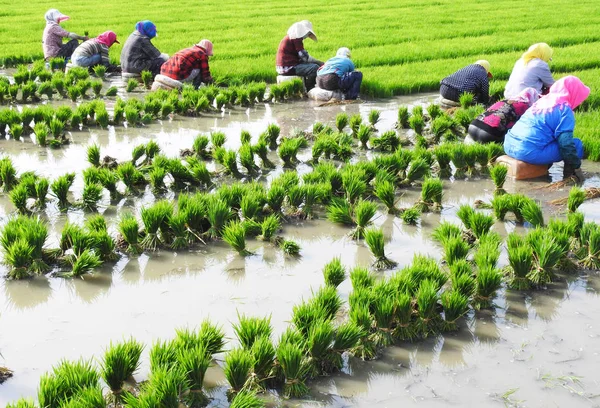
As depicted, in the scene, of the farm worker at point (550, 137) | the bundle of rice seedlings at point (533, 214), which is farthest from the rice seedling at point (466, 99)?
the bundle of rice seedlings at point (533, 214)

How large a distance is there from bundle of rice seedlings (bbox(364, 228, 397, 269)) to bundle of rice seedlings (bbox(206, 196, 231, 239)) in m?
1.06

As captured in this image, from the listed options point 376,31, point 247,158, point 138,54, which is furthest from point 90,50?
point 247,158

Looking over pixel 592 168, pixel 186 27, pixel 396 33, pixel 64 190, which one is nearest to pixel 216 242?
pixel 64 190

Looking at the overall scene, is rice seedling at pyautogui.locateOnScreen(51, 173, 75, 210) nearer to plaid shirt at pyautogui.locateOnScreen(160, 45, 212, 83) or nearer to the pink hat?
plaid shirt at pyautogui.locateOnScreen(160, 45, 212, 83)

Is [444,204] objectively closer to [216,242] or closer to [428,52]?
[216,242]

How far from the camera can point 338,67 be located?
9.98 meters

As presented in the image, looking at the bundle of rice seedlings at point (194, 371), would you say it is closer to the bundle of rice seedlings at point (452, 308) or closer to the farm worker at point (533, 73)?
the bundle of rice seedlings at point (452, 308)

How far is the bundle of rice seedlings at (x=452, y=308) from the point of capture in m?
3.99

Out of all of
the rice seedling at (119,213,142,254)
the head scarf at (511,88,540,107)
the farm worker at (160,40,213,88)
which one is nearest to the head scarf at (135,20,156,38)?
the farm worker at (160,40,213,88)

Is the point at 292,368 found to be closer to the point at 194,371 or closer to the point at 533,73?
the point at 194,371

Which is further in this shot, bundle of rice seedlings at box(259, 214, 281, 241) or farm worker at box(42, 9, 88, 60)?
farm worker at box(42, 9, 88, 60)

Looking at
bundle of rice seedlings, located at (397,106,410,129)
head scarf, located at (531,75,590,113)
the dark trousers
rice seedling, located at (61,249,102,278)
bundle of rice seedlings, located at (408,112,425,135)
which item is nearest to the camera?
rice seedling, located at (61,249,102,278)

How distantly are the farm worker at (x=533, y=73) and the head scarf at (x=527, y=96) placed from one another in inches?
16.5

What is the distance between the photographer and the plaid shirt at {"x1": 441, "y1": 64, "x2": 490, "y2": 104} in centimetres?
915
